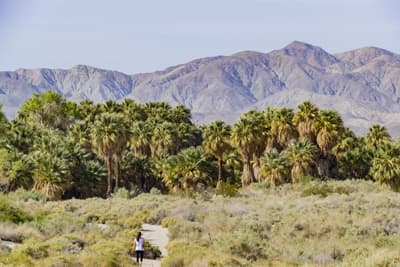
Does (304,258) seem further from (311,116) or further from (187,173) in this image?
(311,116)

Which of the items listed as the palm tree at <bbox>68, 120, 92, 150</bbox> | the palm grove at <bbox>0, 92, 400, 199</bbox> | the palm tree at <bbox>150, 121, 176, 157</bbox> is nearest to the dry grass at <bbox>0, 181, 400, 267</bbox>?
the palm grove at <bbox>0, 92, 400, 199</bbox>

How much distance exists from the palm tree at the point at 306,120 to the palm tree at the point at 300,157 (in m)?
3.79

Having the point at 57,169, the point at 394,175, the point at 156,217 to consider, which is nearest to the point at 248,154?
the point at 394,175

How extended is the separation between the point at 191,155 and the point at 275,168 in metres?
8.52

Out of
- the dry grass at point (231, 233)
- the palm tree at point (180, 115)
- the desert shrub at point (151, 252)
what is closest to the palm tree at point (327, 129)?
the dry grass at point (231, 233)

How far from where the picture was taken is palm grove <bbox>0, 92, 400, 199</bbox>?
52.0m

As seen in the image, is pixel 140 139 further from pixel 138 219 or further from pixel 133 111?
pixel 138 219

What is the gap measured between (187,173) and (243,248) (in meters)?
34.1

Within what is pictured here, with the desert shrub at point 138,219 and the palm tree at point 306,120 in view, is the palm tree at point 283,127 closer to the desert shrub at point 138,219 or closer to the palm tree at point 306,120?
the palm tree at point 306,120

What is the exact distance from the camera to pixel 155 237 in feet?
89.5

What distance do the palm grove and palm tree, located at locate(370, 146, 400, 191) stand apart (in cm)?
9

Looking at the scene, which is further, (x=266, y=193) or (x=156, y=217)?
(x=266, y=193)

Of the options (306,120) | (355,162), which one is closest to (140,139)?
(306,120)

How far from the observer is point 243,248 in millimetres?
21016
